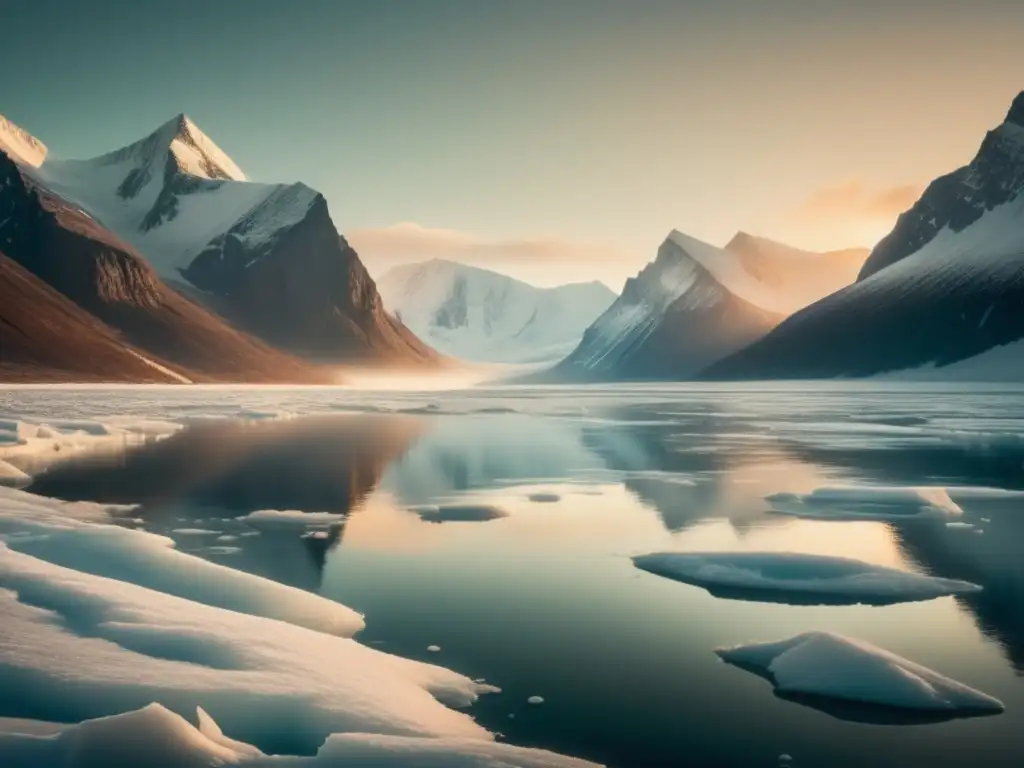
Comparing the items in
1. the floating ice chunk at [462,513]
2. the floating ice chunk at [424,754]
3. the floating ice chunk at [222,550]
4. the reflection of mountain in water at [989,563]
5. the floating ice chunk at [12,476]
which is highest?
the floating ice chunk at [12,476]

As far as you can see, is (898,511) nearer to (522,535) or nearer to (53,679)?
(522,535)

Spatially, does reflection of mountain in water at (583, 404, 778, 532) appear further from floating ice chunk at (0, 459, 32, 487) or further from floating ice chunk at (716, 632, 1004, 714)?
floating ice chunk at (0, 459, 32, 487)

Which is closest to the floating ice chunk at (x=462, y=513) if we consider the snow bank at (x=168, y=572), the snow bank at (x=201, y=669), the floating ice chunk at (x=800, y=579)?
the floating ice chunk at (x=800, y=579)

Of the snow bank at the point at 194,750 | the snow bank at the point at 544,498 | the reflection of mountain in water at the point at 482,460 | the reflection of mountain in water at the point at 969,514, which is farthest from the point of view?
the reflection of mountain in water at the point at 482,460

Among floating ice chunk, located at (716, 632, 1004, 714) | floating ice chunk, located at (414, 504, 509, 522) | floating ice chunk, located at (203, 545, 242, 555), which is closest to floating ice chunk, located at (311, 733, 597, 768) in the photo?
floating ice chunk, located at (716, 632, 1004, 714)

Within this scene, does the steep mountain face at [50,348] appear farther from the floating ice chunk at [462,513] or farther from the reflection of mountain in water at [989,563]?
the reflection of mountain in water at [989,563]

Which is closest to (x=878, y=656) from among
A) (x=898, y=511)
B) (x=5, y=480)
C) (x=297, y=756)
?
(x=297, y=756)
